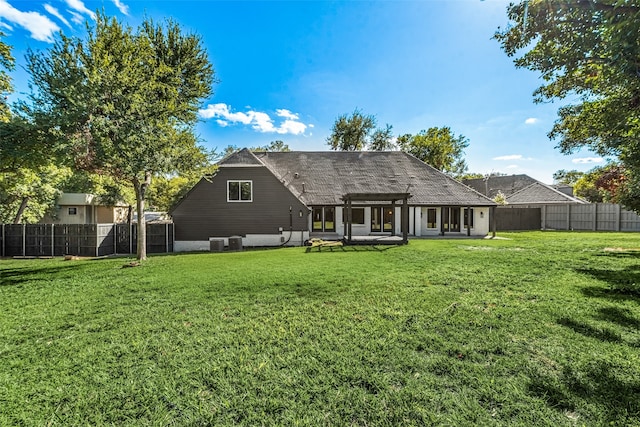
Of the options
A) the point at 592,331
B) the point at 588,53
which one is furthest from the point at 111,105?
the point at 592,331

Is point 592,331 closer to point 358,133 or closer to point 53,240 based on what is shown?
point 53,240

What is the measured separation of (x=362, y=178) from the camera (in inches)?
783

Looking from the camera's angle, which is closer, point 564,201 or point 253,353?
point 253,353

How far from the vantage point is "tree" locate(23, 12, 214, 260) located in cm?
945

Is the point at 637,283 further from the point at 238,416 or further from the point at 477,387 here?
the point at 238,416

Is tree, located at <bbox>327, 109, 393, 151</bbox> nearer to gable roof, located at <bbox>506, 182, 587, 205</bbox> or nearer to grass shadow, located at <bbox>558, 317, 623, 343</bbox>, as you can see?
gable roof, located at <bbox>506, 182, 587, 205</bbox>

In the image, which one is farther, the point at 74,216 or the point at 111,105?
the point at 74,216

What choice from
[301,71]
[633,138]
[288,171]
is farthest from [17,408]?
[288,171]

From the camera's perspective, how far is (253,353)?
3.59 metres

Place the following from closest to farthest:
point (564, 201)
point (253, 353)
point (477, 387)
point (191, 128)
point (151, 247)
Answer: point (477, 387) < point (253, 353) < point (191, 128) < point (151, 247) < point (564, 201)

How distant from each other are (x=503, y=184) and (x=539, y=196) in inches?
270

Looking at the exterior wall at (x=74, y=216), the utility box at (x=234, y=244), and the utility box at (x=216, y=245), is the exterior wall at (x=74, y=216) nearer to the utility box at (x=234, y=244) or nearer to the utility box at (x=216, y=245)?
the utility box at (x=216, y=245)

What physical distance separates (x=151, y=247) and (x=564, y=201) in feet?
104

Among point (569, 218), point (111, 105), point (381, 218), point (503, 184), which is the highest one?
point (111, 105)
